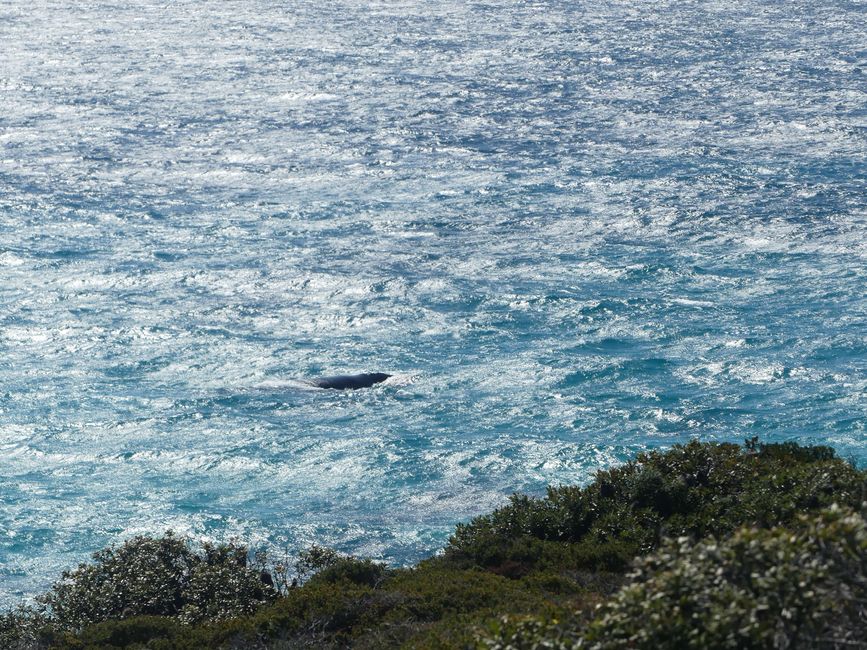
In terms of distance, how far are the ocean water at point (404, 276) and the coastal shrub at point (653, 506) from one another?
4.98m

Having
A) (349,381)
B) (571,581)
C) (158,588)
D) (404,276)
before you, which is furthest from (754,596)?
(404,276)

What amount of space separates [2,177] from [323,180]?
14964mm

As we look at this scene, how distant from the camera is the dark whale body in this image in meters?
33.7

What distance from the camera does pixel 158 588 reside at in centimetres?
2019

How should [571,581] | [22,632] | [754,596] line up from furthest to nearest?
[22,632]
[571,581]
[754,596]

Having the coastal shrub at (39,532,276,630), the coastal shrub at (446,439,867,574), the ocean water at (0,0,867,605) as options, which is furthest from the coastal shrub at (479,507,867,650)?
the ocean water at (0,0,867,605)

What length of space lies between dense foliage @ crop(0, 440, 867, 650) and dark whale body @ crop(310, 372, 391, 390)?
9.94 metres

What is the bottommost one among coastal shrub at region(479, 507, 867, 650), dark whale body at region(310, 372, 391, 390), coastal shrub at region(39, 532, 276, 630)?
dark whale body at region(310, 372, 391, 390)

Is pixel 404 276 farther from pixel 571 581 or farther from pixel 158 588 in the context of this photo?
pixel 571 581

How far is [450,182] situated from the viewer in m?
51.8

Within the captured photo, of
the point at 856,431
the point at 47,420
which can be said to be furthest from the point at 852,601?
the point at 47,420

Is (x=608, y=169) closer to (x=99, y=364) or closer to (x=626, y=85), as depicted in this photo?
(x=626, y=85)

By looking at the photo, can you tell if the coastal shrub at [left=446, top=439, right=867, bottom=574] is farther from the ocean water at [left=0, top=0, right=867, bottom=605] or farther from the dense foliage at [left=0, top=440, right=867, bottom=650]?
the ocean water at [left=0, top=0, right=867, bottom=605]

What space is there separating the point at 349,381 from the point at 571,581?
56.2 ft
